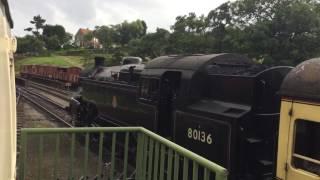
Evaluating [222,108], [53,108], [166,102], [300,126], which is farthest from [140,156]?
[53,108]

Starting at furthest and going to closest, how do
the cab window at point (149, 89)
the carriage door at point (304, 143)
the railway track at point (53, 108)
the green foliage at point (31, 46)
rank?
the green foliage at point (31, 46) < the railway track at point (53, 108) < the cab window at point (149, 89) < the carriage door at point (304, 143)

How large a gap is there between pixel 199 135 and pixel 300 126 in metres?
2.71

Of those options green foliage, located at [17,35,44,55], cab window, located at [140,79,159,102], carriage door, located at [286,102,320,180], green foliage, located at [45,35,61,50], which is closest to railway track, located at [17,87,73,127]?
cab window, located at [140,79,159,102]

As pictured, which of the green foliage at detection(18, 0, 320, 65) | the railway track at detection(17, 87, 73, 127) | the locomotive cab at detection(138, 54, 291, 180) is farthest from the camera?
the green foliage at detection(18, 0, 320, 65)

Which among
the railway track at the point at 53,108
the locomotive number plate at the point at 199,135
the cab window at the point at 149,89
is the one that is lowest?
the railway track at the point at 53,108

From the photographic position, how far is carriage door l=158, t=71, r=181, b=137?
9195 mm

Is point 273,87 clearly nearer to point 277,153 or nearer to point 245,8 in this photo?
point 277,153

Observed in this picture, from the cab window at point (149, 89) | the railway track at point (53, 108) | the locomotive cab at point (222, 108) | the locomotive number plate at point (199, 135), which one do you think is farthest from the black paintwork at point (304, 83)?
the railway track at point (53, 108)

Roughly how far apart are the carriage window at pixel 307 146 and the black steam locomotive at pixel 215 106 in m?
0.59

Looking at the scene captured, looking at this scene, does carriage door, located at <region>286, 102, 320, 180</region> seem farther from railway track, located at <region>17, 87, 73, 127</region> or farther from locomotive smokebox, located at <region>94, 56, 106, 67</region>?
railway track, located at <region>17, 87, 73, 127</region>

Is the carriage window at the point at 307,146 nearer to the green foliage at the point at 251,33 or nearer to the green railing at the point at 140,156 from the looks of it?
the green railing at the point at 140,156

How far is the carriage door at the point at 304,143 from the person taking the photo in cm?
512

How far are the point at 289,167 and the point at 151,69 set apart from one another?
16.4 ft

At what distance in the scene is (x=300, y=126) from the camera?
537 centimetres
